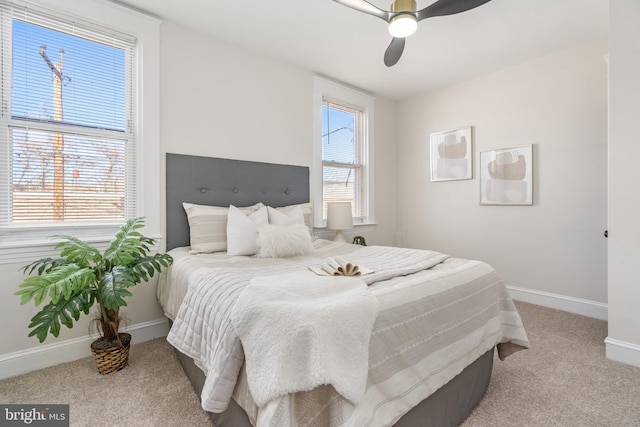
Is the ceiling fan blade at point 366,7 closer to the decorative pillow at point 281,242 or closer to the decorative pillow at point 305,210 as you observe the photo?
the decorative pillow at point 281,242

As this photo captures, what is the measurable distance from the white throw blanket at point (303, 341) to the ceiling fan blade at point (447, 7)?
1862 millimetres

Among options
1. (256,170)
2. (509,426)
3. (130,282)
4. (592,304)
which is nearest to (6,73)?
(130,282)

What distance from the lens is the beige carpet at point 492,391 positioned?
4.85 ft

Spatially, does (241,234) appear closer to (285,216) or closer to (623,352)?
(285,216)

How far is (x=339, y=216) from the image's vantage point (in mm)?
3328

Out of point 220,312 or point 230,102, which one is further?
point 230,102

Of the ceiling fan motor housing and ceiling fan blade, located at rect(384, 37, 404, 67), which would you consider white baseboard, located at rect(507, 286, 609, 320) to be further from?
the ceiling fan motor housing

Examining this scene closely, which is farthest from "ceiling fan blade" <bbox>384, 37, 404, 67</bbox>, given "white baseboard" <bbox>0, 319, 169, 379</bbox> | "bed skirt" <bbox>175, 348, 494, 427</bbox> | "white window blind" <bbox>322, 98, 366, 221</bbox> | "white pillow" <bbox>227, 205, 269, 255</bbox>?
"white baseboard" <bbox>0, 319, 169, 379</bbox>

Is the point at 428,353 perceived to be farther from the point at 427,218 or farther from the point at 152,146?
the point at 427,218

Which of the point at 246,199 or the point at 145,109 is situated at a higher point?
the point at 145,109

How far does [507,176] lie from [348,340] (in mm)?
3240

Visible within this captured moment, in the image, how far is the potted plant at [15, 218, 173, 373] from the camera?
1468mm

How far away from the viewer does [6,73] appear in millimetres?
1850

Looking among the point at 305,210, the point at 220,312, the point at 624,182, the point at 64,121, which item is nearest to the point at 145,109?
the point at 64,121
